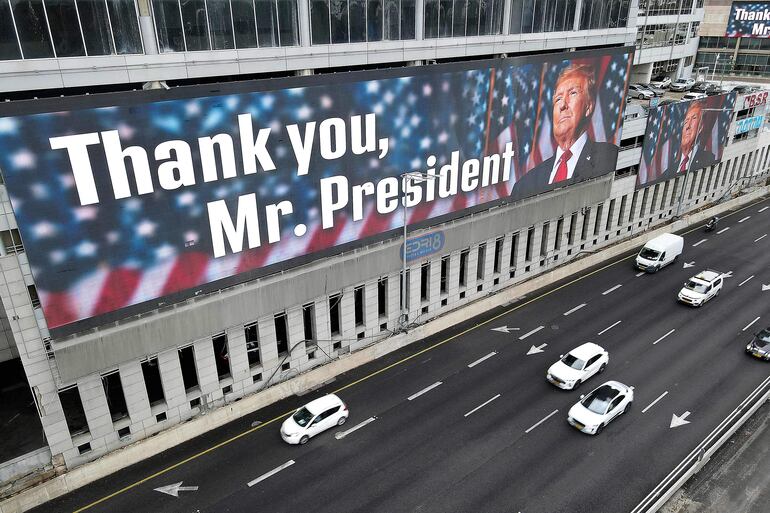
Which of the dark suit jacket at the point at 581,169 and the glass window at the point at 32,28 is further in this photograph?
the dark suit jacket at the point at 581,169

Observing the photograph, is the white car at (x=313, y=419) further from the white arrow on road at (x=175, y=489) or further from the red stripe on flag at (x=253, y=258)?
the red stripe on flag at (x=253, y=258)

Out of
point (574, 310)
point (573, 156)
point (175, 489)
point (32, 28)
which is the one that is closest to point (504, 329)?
point (574, 310)

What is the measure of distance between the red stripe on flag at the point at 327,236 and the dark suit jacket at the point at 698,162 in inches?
1528

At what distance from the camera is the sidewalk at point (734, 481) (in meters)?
25.2

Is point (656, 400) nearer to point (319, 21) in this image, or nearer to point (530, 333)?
point (530, 333)

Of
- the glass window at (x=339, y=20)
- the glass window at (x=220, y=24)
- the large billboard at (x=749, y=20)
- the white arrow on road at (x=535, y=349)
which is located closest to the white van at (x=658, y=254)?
the white arrow on road at (x=535, y=349)

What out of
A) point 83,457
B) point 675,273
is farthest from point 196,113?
point 675,273

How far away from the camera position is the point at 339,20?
96.8 feet

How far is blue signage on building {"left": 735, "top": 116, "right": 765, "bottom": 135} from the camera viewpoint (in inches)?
2490

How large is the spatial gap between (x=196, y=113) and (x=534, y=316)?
27728 millimetres

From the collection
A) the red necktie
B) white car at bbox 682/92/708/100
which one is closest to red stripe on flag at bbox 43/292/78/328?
the red necktie

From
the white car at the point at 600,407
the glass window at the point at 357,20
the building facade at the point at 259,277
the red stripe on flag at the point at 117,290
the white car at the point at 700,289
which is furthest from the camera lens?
the white car at the point at 700,289

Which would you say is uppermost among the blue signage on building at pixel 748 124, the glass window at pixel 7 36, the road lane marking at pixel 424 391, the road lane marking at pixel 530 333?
the glass window at pixel 7 36

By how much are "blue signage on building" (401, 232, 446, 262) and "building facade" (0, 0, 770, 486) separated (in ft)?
1.73
